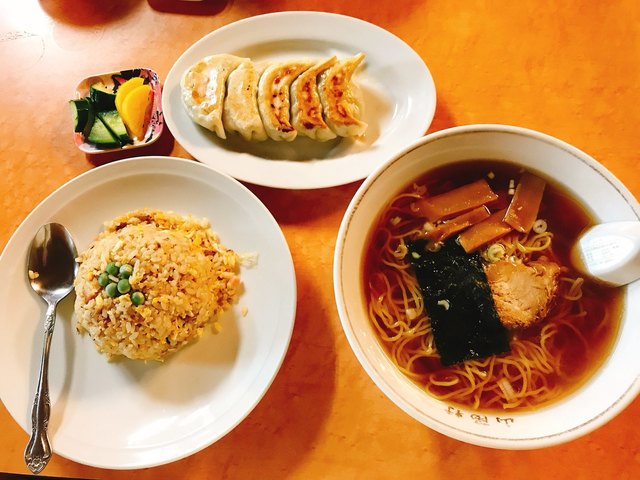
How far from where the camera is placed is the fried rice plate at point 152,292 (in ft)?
4.04

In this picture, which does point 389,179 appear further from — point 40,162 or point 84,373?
point 40,162

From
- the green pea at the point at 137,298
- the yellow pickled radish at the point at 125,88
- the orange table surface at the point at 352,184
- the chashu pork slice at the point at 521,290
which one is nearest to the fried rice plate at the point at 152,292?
the green pea at the point at 137,298

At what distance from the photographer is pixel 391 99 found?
1587 mm

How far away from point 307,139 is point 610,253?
940 millimetres

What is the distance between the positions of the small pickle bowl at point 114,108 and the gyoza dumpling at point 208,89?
13 cm

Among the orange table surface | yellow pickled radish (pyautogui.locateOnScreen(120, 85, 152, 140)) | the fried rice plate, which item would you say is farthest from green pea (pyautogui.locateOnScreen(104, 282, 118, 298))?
yellow pickled radish (pyautogui.locateOnScreen(120, 85, 152, 140))

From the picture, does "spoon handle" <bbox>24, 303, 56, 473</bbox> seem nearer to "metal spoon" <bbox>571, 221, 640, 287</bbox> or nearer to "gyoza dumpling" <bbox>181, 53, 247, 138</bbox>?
"gyoza dumpling" <bbox>181, 53, 247, 138</bbox>

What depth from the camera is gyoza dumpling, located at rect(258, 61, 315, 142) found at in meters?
1.50

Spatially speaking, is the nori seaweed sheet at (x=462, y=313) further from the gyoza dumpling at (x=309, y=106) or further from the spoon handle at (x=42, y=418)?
the spoon handle at (x=42, y=418)

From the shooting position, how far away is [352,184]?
4.79 ft

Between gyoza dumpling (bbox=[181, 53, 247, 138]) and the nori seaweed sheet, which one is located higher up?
gyoza dumpling (bbox=[181, 53, 247, 138])

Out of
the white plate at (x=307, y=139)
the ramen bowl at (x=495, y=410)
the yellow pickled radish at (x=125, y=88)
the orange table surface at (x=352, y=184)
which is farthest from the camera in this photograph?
the yellow pickled radish at (x=125, y=88)

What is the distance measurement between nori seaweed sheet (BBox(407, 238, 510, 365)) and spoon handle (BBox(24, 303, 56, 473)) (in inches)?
Answer: 38.5

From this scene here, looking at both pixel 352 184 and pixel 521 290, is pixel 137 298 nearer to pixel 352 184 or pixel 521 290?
pixel 352 184
